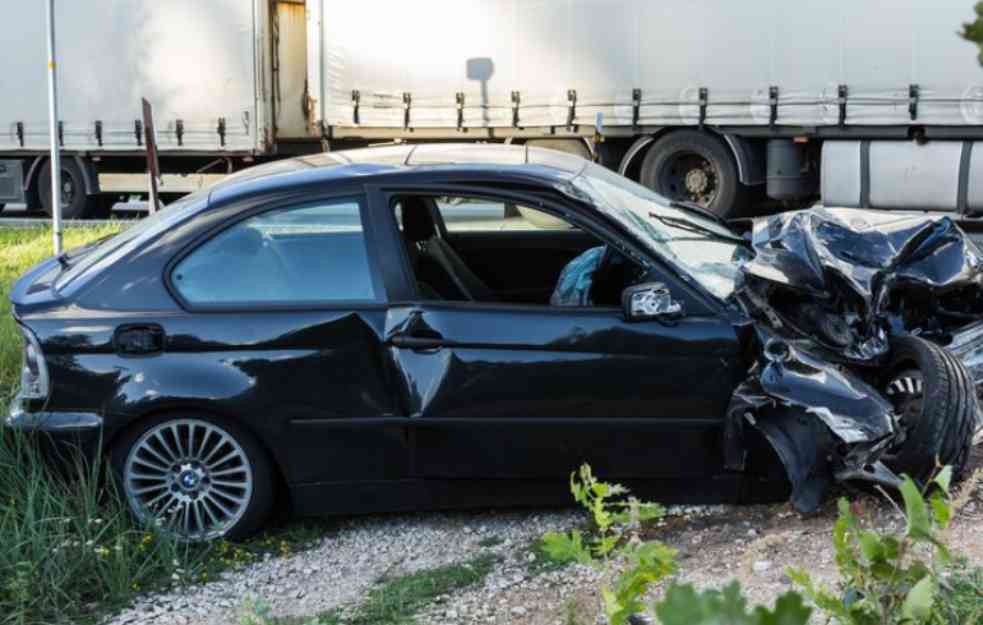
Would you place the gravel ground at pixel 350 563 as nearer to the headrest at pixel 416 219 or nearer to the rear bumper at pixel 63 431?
the rear bumper at pixel 63 431

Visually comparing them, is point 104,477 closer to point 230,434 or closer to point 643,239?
point 230,434

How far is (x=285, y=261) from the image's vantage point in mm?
5266

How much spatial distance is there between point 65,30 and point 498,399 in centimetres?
1406

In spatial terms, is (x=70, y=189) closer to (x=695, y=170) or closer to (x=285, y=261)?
(x=695, y=170)

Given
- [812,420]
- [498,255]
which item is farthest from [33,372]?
[812,420]

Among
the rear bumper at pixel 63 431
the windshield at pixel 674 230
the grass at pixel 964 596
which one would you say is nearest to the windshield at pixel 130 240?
the rear bumper at pixel 63 431

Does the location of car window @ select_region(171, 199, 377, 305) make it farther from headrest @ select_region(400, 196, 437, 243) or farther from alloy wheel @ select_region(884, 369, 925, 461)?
alloy wheel @ select_region(884, 369, 925, 461)

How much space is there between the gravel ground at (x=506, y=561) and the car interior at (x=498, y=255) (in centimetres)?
92

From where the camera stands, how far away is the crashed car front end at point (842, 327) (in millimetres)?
4840

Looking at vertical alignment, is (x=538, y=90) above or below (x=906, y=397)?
above

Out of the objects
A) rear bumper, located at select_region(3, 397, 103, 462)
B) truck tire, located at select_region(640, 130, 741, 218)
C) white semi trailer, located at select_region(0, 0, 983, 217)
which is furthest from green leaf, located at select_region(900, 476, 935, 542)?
truck tire, located at select_region(640, 130, 741, 218)

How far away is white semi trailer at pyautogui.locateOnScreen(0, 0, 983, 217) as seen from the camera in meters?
13.8

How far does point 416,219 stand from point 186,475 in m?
1.36

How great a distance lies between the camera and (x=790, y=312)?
17.5 feet
